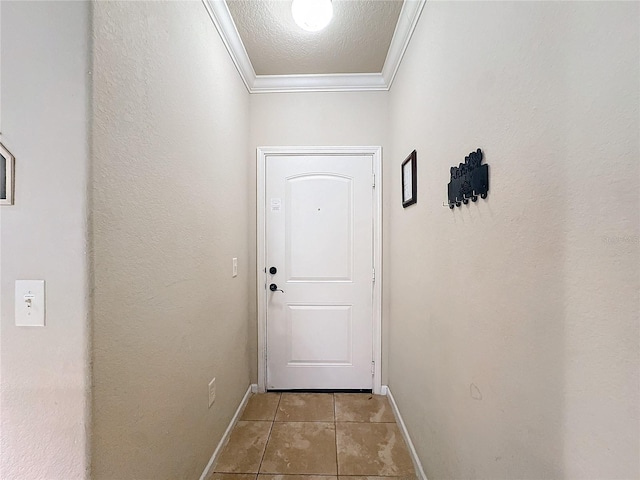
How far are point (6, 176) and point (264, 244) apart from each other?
1.61 m

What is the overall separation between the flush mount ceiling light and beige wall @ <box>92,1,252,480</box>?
484 millimetres

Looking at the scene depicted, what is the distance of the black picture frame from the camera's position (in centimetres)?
161

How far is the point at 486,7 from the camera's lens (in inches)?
34.5

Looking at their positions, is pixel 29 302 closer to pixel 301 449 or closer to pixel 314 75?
pixel 301 449

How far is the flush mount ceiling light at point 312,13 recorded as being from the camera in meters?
1.51

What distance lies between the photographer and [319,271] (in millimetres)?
2316

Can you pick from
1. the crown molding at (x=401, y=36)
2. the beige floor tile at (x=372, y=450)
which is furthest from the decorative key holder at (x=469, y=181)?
the beige floor tile at (x=372, y=450)

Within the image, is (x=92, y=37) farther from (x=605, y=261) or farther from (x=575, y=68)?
(x=605, y=261)

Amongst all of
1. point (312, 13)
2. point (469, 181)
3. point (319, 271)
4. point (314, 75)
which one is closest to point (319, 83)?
point (314, 75)

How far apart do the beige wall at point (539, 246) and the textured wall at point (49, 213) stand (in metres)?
1.16

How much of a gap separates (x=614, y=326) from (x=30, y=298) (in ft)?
4.39

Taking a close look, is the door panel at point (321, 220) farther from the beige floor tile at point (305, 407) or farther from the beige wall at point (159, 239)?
the beige floor tile at point (305, 407)

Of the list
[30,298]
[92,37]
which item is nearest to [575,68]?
[92,37]

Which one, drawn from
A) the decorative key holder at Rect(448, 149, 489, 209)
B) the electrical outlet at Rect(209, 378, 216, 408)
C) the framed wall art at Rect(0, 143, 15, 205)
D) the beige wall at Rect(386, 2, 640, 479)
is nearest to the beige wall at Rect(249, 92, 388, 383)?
the beige wall at Rect(386, 2, 640, 479)
